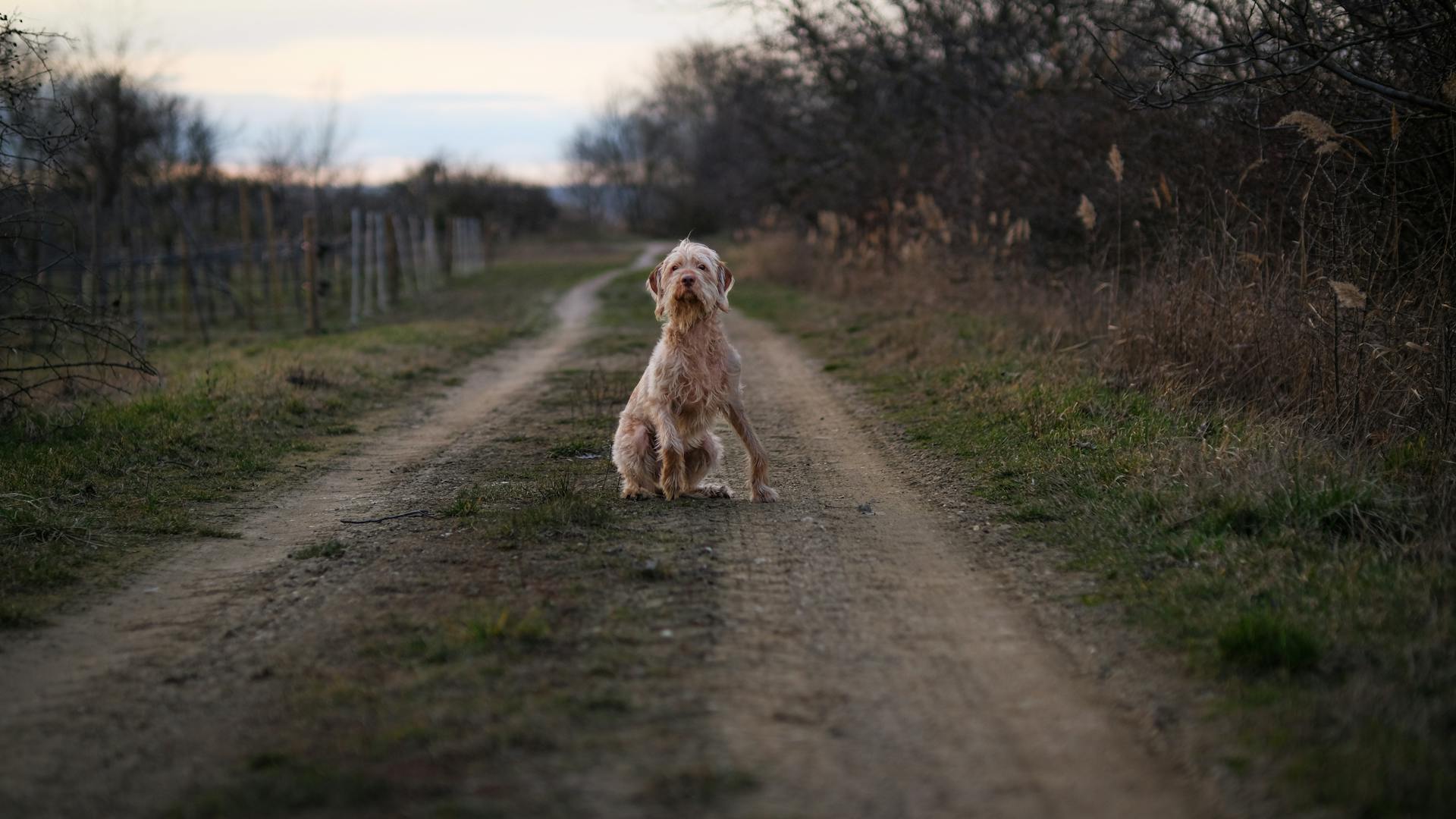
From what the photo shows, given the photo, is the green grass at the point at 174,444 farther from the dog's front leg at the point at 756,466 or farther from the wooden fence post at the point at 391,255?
the wooden fence post at the point at 391,255

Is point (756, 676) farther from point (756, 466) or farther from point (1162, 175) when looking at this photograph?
point (1162, 175)

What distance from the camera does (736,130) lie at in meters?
44.0

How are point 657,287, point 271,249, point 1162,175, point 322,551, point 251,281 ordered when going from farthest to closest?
1. point 251,281
2. point 271,249
3. point 1162,175
4. point 657,287
5. point 322,551

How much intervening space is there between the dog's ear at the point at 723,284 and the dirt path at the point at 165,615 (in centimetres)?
228

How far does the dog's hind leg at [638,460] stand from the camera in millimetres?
6938

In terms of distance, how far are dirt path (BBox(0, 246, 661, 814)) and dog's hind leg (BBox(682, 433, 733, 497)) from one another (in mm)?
1729

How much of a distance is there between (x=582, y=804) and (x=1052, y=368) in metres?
8.04

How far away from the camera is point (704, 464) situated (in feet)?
23.3

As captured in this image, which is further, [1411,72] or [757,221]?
[757,221]

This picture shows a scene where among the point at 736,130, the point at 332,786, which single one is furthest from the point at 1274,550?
Answer: the point at 736,130

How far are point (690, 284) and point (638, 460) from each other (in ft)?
3.71

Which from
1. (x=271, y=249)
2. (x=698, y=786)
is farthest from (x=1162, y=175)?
(x=271, y=249)

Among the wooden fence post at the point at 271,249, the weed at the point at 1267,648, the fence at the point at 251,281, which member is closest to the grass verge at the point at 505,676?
the weed at the point at 1267,648

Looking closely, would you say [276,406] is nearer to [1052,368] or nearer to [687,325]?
[687,325]
